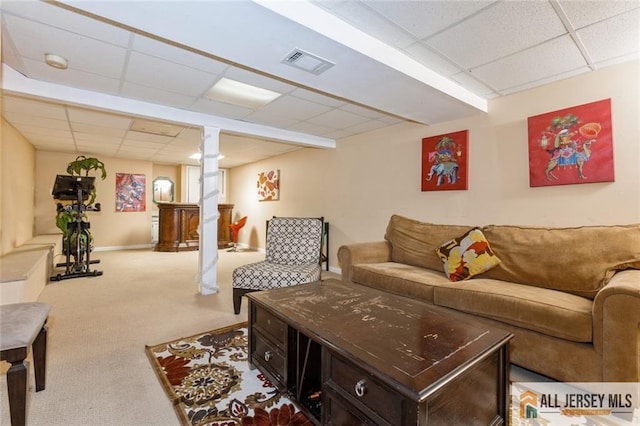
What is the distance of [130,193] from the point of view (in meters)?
7.07

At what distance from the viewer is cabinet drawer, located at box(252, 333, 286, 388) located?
1.55m

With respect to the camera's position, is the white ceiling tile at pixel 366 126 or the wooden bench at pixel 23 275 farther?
the white ceiling tile at pixel 366 126

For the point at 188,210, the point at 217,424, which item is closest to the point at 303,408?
the point at 217,424

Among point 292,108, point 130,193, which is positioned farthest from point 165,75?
point 130,193

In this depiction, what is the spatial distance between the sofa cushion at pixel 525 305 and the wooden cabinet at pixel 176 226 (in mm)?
6018

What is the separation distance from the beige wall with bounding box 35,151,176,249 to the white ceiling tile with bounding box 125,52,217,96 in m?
5.16

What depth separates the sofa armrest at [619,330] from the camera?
4.79 ft

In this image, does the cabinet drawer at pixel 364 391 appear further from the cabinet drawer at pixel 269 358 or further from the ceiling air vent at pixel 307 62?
the ceiling air vent at pixel 307 62

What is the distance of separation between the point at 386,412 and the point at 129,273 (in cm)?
485

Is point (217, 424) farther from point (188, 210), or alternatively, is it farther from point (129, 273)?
point (188, 210)

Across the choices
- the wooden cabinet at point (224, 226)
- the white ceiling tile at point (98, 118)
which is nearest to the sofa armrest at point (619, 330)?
the white ceiling tile at point (98, 118)

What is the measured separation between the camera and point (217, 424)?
141 cm

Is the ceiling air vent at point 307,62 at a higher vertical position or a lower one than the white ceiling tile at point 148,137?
lower

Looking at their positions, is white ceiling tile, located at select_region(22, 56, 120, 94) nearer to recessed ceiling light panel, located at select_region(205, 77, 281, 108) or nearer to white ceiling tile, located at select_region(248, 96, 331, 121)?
recessed ceiling light panel, located at select_region(205, 77, 281, 108)
